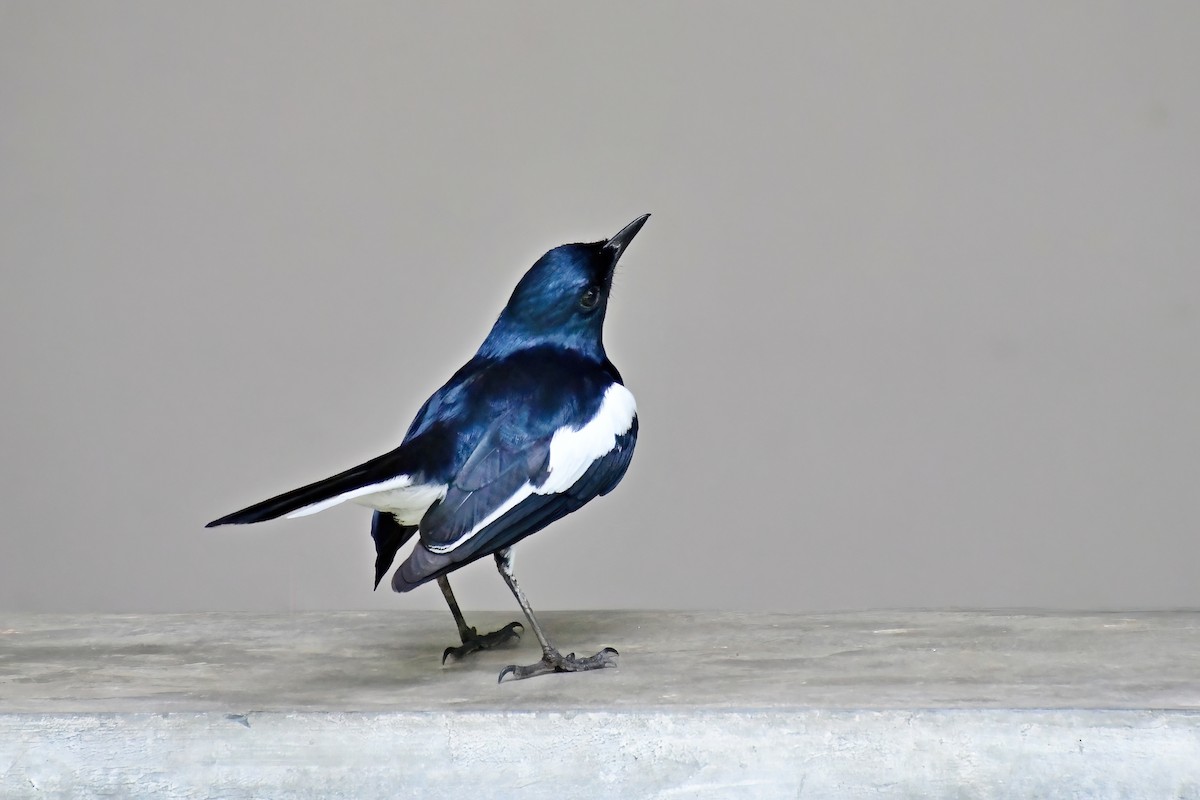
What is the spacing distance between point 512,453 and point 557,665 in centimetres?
32

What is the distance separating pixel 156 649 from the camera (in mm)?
2311

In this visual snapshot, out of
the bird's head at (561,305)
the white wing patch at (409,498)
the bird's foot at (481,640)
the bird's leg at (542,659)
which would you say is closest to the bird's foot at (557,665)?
the bird's leg at (542,659)

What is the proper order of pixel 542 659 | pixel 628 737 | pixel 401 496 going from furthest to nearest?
pixel 542 659 → pixel 401 496 → pixel 628 737

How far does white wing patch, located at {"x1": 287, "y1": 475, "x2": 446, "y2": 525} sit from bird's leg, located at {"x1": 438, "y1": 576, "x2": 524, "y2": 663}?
0.16m

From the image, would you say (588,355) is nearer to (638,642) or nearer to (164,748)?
(638,642)

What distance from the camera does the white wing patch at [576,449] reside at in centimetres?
196

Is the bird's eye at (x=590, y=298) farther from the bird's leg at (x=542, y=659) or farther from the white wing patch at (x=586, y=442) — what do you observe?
the bird's leg at (x=542, y=659)

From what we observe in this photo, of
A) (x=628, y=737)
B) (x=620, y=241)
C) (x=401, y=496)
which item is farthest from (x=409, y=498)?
(x=620, y=241)

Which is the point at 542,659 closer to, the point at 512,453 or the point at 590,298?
the point at 512,453

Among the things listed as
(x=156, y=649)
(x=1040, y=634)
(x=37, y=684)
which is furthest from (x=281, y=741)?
(x=1040, y=634)

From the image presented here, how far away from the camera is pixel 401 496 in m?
1.97

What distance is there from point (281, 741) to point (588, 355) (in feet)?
2.64

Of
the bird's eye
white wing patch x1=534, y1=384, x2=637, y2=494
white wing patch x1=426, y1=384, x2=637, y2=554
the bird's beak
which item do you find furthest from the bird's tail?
the bird's beak

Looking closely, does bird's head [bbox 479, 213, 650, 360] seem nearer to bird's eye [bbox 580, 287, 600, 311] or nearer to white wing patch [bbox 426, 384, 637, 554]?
bird's eye [bbox 580, 287, 600, 311]
